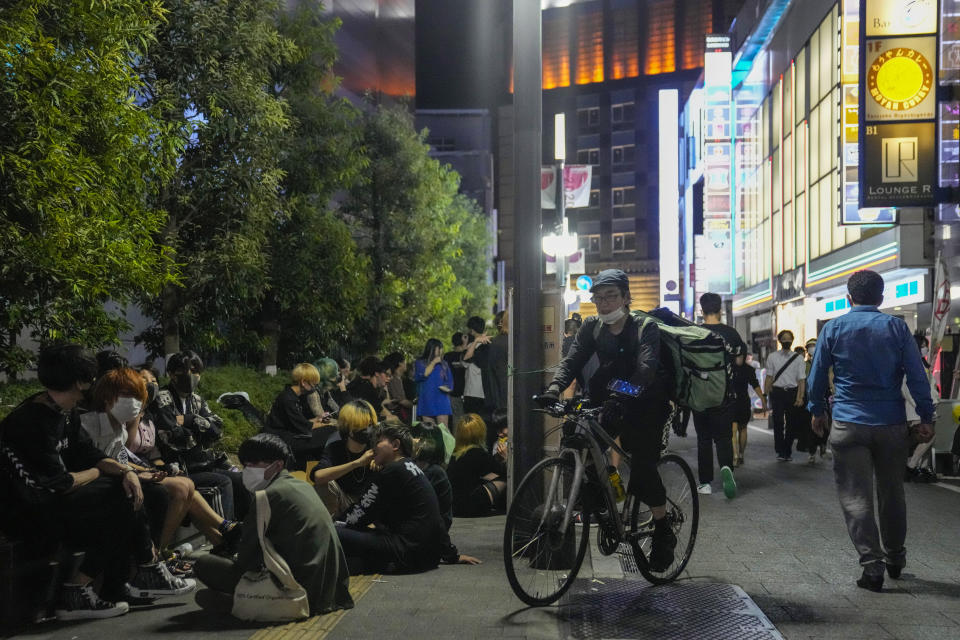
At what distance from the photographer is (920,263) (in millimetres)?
20922

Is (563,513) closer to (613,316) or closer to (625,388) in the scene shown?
(625,388)

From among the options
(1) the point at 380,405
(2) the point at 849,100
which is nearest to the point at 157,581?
(1) the point at 380,405

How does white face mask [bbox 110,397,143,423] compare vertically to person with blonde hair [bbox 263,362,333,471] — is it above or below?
above

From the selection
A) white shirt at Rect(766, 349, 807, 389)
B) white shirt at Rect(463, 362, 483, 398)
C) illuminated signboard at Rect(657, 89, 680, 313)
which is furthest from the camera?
illuminated signboard at Rect(657, 89, 680, 313)

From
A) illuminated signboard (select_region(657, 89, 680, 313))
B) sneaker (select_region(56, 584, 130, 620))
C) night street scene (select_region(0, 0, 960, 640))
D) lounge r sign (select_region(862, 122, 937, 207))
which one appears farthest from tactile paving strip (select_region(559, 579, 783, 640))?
illuminated signboard (select_region(657, 89, 680, 313))

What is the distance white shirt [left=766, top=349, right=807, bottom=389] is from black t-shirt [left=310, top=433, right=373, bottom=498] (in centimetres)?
806

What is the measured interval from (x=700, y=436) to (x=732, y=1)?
326 feet

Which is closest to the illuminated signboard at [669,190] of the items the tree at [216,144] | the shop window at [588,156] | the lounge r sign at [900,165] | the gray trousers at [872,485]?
the shop window at [588,156]

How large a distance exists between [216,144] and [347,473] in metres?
9.29

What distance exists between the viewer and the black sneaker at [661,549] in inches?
238

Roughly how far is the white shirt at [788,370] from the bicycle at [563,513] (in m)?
8.41

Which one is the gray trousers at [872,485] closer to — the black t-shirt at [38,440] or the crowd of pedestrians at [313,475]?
the crowd of pedestrians at [313,475]

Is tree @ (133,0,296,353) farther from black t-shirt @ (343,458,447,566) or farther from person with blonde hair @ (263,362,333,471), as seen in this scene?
black t-shirt @ (343,458,447,566)

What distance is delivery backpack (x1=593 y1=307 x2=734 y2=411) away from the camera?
6.06 metres
